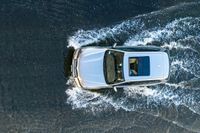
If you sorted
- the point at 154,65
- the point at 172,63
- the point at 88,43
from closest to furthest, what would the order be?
the point at 154,65
the point at 88,43
the point at 172,63

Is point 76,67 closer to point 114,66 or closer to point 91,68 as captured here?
point 91,68

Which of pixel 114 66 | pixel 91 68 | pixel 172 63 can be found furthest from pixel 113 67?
pixel 172 63

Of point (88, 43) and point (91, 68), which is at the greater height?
point (88, 43)

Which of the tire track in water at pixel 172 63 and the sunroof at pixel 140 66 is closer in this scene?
the sunroof at pixel 140 66

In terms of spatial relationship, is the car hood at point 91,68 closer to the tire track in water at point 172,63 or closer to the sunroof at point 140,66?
the tire track in water at point 172,63

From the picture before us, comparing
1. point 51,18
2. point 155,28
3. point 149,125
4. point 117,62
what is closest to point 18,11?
point 51,18

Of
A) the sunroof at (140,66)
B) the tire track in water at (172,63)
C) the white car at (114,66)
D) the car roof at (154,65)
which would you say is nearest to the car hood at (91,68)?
the white car at (114,66)

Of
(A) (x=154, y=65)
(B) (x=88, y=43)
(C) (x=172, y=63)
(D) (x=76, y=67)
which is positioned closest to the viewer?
(D) (x=76, y=67)

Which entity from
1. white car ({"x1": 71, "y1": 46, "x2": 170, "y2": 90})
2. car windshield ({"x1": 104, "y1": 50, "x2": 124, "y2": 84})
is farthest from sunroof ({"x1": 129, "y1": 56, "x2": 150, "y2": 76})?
car windshield ({"x1": 104, "y1": 50, "x2": 124, "y2": 84})
